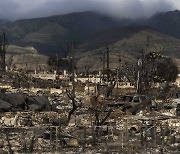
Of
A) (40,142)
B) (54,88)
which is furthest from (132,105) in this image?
Answer: (54,88)

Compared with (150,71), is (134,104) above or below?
below

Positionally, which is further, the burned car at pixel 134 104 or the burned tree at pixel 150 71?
the burned tree at pixel 150 71

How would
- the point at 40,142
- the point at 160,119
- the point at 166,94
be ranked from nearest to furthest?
the point at 40,142
the point at 160,119
the point at 166,94

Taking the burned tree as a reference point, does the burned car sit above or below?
below

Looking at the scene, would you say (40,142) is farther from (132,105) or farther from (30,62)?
(30,62)

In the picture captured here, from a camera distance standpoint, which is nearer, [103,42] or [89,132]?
[89,132]

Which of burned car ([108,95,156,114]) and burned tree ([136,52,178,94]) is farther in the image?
burned tree ([136,52,178,94])

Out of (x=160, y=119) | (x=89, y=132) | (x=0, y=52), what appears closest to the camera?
(x=89, y=132)

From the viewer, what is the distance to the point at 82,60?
138 m

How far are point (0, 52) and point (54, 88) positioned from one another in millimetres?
28208

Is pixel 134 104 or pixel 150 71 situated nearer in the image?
pixel 134 104

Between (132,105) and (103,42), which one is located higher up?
(103,42)

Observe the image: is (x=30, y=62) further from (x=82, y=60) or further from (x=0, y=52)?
(x=0, y=52)

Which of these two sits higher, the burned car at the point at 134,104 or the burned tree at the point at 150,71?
the burned tree at the point at 150,71
